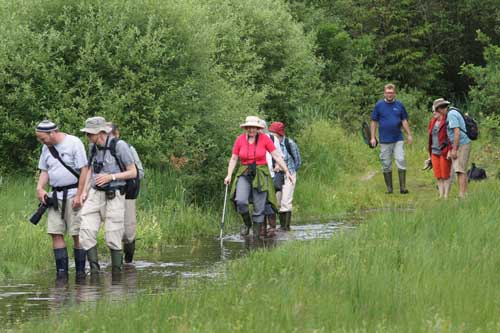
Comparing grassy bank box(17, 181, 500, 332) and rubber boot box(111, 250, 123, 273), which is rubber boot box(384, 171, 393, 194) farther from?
grassy bank box(17, 181, 500, 332)

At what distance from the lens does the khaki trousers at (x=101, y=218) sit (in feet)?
47.4

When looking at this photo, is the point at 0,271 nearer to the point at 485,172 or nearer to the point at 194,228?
the point at 194,228

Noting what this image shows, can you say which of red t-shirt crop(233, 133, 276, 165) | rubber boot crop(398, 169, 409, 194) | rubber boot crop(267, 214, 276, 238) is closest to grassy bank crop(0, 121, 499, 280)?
rubber boot crop(398, 169, 409, 194)

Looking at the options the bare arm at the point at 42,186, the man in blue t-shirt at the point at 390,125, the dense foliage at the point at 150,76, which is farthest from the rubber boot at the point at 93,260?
the man in blue t-shirt at the point at 390,125

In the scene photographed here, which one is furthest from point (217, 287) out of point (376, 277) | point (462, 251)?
point (462, 251)

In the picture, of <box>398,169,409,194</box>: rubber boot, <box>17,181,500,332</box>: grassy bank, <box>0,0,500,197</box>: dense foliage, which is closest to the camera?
<box>17,181,500,332</box>: grassy bank

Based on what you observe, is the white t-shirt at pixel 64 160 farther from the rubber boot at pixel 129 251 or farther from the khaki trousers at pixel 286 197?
the khaki trousers at pixel 286 197

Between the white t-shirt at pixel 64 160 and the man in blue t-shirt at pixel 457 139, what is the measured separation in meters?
7.51

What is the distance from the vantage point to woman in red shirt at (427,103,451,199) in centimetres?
2014

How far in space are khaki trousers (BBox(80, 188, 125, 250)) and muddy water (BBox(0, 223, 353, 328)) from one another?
427 millimetres

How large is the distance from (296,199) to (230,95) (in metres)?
2.63

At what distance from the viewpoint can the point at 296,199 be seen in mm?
23422

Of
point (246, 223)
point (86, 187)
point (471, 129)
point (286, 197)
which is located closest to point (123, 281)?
point (86, 187)

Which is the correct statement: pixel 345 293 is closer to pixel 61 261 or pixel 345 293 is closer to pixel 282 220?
pixel 61 261
